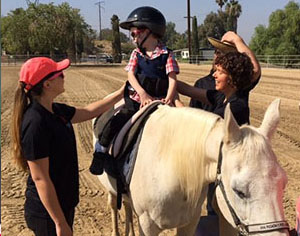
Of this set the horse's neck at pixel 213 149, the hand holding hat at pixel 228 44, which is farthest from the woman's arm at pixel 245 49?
the horse's neck at pixel 213 149

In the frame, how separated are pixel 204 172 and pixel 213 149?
202 mm

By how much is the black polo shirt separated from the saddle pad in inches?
19.3

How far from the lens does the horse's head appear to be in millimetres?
1760

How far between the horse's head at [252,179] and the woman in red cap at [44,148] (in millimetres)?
984

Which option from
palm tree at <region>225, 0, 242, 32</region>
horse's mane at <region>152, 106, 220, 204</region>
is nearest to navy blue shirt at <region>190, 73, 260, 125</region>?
horse's mane at <region>152, 106, 220, 204</region>

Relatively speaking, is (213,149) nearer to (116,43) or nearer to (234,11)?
(116,43)

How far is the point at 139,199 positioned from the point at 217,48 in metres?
1.44

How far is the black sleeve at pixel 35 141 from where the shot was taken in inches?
79.4

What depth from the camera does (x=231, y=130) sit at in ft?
5.93

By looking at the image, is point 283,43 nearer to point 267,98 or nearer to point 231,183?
point 267,98

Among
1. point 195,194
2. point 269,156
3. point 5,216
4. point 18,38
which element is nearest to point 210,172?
point 195,194

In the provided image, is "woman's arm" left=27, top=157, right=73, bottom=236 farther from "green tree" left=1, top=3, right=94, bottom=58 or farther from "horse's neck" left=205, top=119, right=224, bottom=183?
"green tree" left=1, top=3, right=94, bottom=58

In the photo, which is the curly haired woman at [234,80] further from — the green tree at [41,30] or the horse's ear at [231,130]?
the green tree at [41,30]

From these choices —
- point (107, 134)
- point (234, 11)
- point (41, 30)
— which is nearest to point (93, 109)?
point (107, 134)
